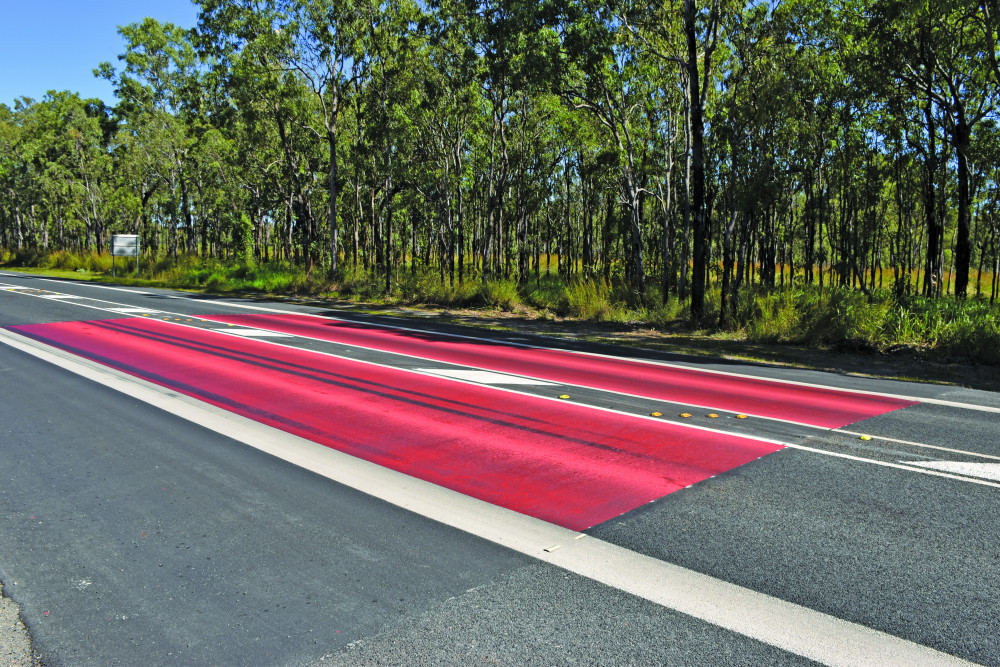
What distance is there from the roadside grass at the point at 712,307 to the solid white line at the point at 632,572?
10.5 metres

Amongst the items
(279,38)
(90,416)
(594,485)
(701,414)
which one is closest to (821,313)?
(701,414)

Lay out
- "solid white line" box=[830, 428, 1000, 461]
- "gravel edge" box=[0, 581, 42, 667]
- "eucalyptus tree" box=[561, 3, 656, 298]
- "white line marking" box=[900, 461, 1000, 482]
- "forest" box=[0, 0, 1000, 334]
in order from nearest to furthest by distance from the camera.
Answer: "gravel edge" box=[0, 581, 42, 667] → "white line marking" box=[900, 461, 1000, 482] → "solid white line" box=[830, 428, 1000, 461] → "forest" box=[0, 0, 1000, 334] → "eucalyptus tree" box=[561, 3, 656, 298]

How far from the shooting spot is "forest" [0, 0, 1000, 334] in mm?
16312

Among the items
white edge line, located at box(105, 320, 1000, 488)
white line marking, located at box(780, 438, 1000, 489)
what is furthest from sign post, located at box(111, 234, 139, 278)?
white line marking, located at box(780, 438, 1000, 489)

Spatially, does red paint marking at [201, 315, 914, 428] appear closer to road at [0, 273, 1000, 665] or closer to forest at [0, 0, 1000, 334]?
road at [0, 273, 1000, 665]

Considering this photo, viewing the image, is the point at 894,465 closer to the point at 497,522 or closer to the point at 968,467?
the point at 968,467

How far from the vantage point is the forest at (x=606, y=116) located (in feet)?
53.5

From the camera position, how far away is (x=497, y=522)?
415 cm

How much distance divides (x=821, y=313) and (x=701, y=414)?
807cm

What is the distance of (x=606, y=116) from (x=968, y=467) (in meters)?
18.4

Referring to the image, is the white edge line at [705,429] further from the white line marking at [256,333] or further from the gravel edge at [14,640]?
the gravel edge at [14,640]

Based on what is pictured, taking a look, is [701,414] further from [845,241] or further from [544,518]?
[845,241]

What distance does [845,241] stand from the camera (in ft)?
117

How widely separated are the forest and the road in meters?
9.73
